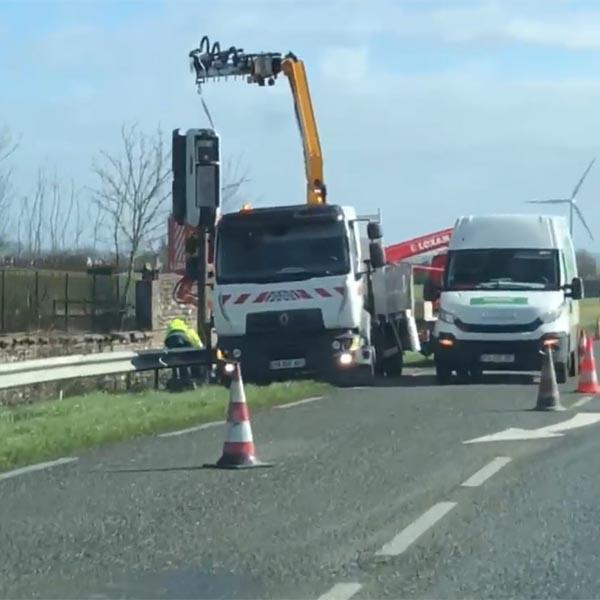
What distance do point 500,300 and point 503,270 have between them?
103 centimetres

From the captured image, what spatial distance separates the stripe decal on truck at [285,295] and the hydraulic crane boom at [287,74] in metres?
4.02

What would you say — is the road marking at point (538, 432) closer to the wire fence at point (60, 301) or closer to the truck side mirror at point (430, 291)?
the truck side mirror at point (430, 291)

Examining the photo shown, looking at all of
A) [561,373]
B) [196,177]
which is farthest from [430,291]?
[196,177]

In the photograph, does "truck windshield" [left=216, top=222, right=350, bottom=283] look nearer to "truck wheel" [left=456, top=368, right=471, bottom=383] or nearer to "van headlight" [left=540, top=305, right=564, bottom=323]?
"truck wheel" [left=456, top=368, right=471, bottom=383]

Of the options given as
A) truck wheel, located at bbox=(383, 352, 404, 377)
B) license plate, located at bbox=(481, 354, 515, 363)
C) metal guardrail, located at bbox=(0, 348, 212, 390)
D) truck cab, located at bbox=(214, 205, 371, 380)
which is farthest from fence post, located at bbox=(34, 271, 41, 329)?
license plate, located at bbox=(481, 354, 515, 363)

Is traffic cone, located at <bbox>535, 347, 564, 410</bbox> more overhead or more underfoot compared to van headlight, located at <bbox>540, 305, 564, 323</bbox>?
more underfoot

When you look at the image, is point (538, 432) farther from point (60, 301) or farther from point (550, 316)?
point (60, 301)

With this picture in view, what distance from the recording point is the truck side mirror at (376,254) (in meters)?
24.5

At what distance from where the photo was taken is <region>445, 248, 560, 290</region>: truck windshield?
83.5 feet

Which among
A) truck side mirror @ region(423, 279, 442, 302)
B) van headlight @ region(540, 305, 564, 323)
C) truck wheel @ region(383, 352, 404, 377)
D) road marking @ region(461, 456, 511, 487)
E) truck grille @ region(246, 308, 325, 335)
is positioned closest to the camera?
road marking @ region(461, 456, 511, 487)

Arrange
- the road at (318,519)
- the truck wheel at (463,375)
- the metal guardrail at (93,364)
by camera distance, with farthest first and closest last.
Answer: the truck wheel at (463,375), the metal guardrail at (93,364), the road at (318,519)

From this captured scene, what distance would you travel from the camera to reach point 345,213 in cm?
2350

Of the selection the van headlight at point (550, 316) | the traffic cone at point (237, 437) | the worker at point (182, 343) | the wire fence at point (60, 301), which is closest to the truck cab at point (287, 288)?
the worker at point (182, 343)

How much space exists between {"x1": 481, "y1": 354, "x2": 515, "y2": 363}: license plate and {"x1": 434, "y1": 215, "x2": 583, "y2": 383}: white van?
0.05 feet
